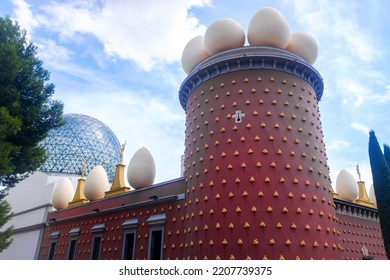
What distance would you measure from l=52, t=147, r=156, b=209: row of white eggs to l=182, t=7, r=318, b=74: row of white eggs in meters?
7.01

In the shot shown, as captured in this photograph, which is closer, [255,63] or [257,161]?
[257,161]

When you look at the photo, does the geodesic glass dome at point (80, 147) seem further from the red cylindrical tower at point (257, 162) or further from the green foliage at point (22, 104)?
the red cylindrical tower at point (257, 162)

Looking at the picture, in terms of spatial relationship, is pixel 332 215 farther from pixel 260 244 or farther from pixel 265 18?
pixel 265 18

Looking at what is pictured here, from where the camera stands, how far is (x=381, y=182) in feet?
46.8

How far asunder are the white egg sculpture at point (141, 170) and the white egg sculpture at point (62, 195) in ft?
33.0

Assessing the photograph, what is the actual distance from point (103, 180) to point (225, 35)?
46.6ft

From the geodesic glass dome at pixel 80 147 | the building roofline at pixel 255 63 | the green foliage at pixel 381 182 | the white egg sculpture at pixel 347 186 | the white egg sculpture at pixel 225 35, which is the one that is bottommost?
the green foliage at pixel 381 182

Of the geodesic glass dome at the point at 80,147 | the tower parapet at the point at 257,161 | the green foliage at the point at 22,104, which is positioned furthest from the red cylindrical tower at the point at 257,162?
the geodesic glass dome at the point at 80,147

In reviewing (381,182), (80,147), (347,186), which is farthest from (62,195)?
(381,182)

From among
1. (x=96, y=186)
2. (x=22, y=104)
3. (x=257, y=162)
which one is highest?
(x=96, y=186)

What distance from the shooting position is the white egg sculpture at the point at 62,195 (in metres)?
26.5

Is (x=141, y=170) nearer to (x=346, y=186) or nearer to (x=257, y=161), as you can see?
(x=257, y=161)

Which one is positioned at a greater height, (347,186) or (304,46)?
(304,46)

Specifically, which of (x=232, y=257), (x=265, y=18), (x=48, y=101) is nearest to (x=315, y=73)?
(x=265, y=18)
